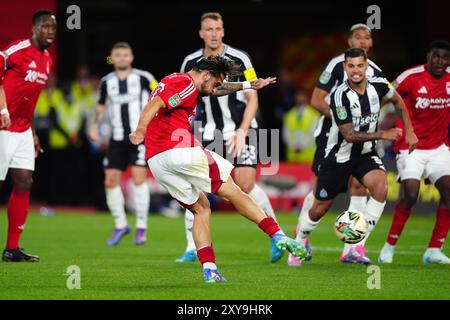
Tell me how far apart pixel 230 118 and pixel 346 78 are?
1462 millimetres

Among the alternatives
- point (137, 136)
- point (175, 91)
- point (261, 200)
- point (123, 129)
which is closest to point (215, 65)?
point (175, 91)

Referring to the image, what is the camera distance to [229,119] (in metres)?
11.7

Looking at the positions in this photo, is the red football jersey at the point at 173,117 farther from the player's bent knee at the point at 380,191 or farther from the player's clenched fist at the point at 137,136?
the player's bent knee at the point at 380,191

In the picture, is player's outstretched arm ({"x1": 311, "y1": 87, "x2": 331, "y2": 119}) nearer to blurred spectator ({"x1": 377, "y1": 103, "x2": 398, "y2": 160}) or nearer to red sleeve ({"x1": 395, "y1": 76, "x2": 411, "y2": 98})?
red sleeve ({"x1": 395, "y1": 76, "x2": 411, "y2": 98})

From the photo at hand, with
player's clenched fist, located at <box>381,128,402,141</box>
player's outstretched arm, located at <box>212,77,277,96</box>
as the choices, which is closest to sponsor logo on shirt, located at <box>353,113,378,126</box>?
player's clenched fist, located at <box>381,128,402,141</box>

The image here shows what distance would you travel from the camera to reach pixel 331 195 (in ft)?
35.2

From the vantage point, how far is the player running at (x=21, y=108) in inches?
439

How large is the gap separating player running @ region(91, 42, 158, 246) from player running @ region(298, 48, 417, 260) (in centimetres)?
383

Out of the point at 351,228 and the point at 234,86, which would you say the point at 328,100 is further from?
the point at 234,86

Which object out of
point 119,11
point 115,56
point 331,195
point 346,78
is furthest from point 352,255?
point 119,11

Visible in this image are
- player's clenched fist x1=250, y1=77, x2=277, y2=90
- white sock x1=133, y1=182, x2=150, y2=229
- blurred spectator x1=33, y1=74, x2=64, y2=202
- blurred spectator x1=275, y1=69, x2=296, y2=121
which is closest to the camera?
player's clenched fist x1=250, y1=77, x2=277, y2=90

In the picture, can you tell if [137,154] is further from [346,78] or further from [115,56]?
[346,78]

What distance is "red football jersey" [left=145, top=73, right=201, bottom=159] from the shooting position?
354 inches

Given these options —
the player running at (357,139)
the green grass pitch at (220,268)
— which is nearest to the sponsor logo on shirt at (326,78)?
the player running at (357,139)
